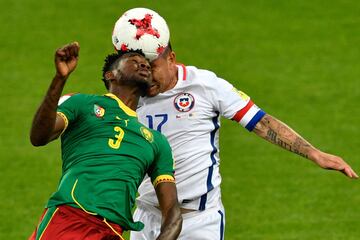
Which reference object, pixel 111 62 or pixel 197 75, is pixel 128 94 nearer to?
pixel 111 62

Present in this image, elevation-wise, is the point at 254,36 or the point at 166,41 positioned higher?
the point at 166,41

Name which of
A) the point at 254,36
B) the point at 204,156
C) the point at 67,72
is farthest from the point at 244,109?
the point at 254,36

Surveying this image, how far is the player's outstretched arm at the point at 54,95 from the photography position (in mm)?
7910

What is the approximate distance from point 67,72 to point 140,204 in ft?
7.75

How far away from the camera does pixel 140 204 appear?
10.0 meters

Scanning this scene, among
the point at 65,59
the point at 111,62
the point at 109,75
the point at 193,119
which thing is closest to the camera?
the point at 65,59

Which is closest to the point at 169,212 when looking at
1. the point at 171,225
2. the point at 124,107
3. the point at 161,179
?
the point at 171,225

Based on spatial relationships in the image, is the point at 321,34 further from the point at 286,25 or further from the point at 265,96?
the point at 265,96

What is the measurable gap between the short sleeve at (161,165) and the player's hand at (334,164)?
4.06 feet

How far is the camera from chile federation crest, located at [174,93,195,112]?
9.78m

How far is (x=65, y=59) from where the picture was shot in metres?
7.95

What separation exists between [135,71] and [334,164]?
161 cm

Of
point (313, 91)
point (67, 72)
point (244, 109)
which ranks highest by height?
point (67, 72)

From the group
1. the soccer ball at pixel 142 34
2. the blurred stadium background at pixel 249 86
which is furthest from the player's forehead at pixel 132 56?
the blurred stadium background at pixel 249 86
